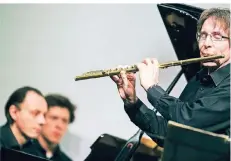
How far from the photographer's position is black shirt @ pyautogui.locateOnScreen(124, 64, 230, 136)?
1212mm

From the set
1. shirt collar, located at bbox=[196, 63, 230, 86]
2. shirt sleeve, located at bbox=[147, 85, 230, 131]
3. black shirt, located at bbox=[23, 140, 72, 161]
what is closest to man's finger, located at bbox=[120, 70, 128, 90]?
shirt sleeve, located at bbox=[147, 85, 230, 131]

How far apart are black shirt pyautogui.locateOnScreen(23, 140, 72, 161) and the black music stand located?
0.88 metres

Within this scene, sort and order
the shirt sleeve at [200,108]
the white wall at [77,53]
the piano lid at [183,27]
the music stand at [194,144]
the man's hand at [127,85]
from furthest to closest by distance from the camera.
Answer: the white wall at [77,53] → the piano lid at [183,27] → the man's hand at [127,85] → the shirt sleeve at [200,108] → the music stand at [194,144]

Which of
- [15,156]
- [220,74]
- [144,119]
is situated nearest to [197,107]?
[220,74]

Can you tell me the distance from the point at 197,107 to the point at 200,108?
0.01m

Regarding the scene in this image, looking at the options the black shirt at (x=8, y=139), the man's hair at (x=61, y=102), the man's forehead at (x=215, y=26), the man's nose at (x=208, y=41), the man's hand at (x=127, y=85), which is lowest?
the black shirt at (x=8, y=139)

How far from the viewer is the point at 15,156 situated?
4.95 ft

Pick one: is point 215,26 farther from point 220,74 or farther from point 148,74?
point 148,74

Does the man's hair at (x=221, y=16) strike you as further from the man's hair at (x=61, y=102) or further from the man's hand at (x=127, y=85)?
the man's hair at (x=61, y=102)

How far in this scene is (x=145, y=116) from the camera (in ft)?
4.84

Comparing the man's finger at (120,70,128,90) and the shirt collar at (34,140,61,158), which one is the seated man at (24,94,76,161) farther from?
the man's finger at (120,70,128,90)

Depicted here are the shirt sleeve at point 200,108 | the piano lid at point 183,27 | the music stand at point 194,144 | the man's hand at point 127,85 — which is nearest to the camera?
the music stand at point 194,144

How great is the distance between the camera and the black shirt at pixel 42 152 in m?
2.43

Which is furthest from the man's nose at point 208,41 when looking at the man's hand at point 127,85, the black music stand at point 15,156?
the black music stand at point 15,156
